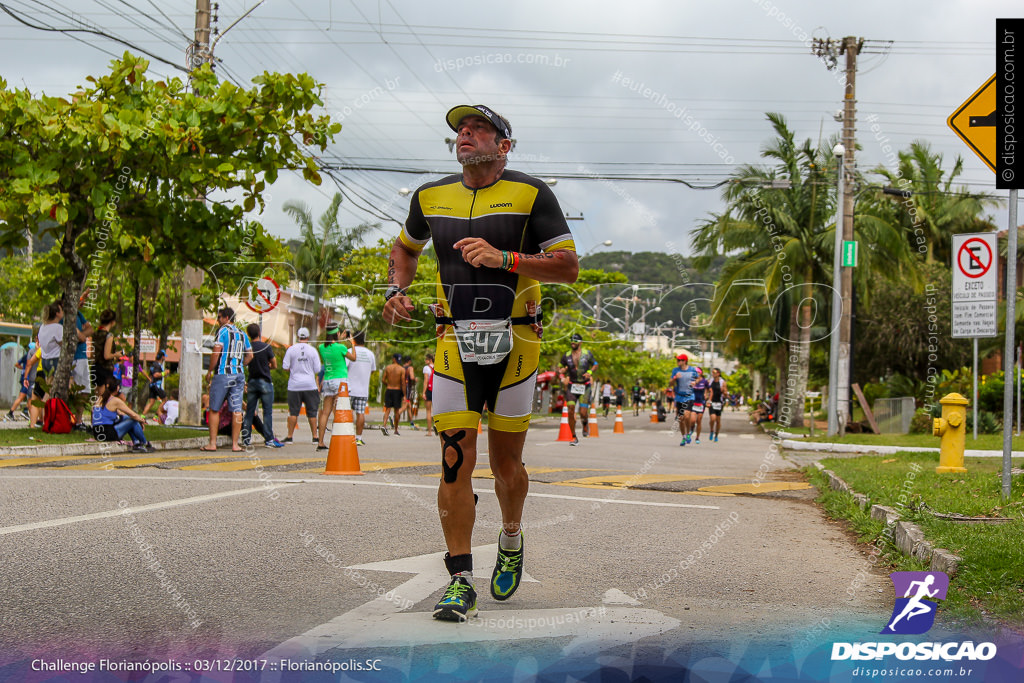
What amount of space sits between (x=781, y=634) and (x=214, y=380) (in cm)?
1060

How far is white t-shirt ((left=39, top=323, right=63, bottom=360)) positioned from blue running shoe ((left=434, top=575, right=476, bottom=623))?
1250cm

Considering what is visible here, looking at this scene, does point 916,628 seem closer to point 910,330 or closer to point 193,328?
point 193,328

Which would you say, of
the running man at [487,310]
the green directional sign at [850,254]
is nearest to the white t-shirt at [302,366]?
the running man at [487,310]

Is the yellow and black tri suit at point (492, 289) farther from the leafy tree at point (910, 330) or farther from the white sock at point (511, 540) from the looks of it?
the leafy tree at point (910, 330)

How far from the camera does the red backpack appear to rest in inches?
543

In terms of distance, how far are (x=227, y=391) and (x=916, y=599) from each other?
10.3 meters

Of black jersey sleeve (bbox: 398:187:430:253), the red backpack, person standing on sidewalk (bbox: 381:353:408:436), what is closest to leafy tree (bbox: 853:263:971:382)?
person standing on sidewalk (bbox: 381:353:408:436)

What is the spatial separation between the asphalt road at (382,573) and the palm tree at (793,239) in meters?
22.9

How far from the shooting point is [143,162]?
13867 millimetres

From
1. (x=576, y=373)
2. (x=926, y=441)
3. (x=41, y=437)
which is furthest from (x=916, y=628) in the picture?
(x=926, y=441)

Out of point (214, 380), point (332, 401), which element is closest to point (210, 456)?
point (214, 380)

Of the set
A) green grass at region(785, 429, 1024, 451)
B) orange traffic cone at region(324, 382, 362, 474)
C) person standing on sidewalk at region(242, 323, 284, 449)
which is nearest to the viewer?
orange traffic cone at region(324, 382, 362, 474)

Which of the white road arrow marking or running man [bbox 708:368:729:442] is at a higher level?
running man [bbox 708:368:729:442]

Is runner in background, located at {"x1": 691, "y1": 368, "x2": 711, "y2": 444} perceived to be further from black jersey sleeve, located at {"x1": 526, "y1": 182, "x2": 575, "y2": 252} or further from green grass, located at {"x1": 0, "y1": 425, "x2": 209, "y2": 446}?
black jersey sleeve, located at {"x1": 526, "y1": 182, "x2": 575, "y2": 252}
